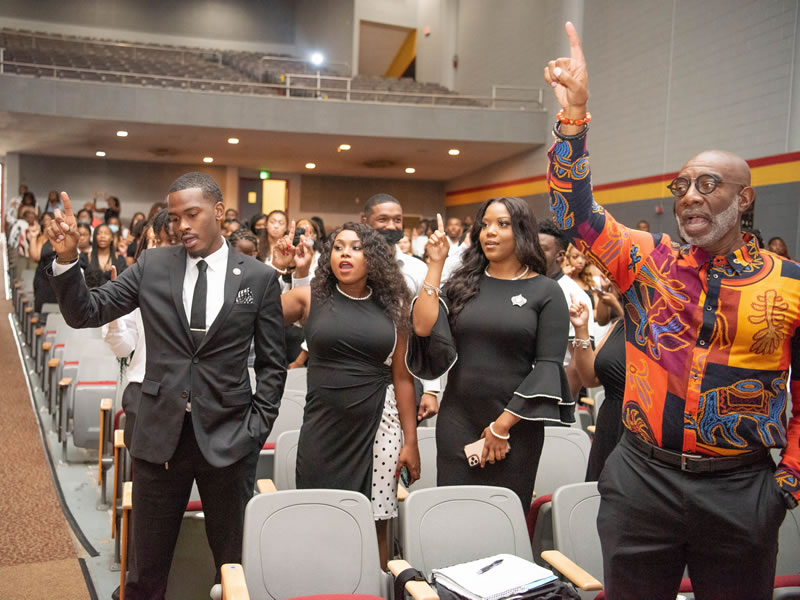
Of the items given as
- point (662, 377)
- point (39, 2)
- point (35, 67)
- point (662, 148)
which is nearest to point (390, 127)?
point (662, 148)

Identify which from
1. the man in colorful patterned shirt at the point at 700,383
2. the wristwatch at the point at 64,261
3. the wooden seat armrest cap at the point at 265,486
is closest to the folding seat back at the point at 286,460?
the wooden seat armrest cap at the point at 265,486

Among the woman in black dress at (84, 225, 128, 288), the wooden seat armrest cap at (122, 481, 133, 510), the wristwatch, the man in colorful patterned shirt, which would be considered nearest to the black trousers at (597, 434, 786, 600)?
the man in colorful patterned shirt

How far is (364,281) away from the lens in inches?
105

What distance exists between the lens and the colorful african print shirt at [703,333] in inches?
62.7

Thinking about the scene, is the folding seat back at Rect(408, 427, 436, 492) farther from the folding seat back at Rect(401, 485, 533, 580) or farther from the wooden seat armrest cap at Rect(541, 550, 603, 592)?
the wooden seat armrest cap at Rect(541, 550, 603, 592)

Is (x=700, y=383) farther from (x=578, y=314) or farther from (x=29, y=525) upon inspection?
(x=29, y=525)

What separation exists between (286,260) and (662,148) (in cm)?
864

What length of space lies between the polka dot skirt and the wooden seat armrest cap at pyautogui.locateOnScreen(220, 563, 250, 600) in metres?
0.67

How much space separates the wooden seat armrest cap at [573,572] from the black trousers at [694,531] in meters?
0.36

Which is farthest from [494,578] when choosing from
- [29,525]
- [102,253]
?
[102,253]

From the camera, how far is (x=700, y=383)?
1604 millimetres

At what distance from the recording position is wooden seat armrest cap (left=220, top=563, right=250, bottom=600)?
1.90 metres

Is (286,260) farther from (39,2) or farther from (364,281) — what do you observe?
(39,2)

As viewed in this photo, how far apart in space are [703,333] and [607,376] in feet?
3.45
